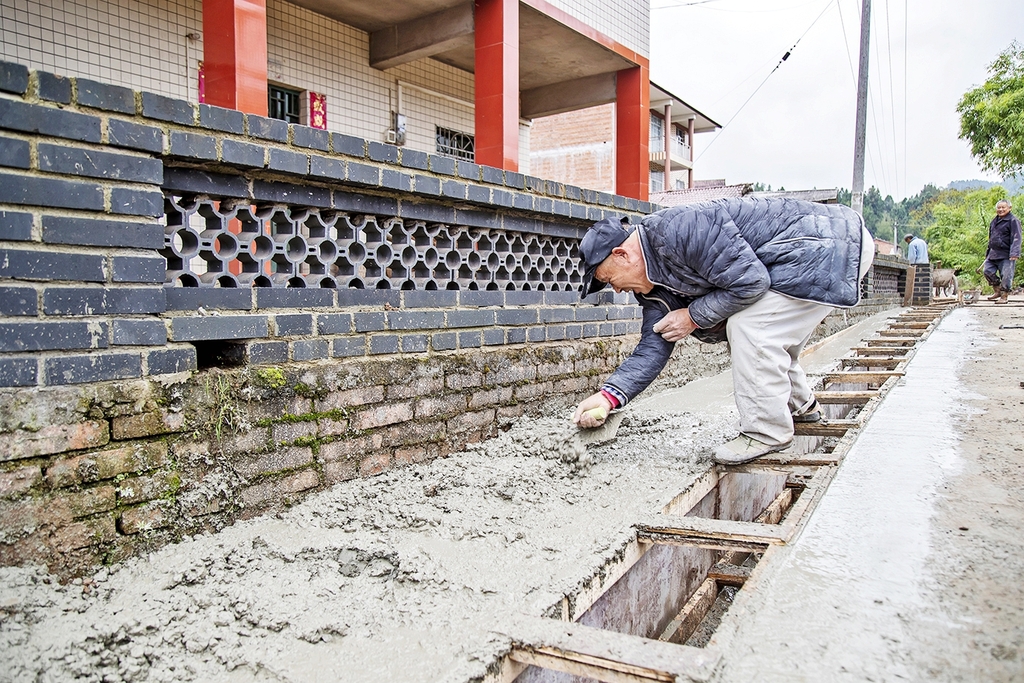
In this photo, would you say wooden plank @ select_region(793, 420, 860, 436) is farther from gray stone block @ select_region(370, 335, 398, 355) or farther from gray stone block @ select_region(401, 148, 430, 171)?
gray stone block @ select_region(401, 148, 430, 171)

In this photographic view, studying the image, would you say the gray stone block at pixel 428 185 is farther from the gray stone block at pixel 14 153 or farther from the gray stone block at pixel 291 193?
the gray stone block at pixel 14 153

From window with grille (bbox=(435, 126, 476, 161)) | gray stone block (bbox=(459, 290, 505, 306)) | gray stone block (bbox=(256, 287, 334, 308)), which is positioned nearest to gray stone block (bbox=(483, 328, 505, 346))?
gray stone block (bbox=(459, 290, 505, 306))

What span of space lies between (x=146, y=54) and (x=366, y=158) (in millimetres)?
3534

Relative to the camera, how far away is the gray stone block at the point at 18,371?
6.40 ft

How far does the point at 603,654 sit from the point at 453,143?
790 cm

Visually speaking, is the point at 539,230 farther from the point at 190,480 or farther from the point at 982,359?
the point at 982,359

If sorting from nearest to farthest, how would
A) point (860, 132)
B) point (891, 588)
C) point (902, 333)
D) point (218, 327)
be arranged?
1. point (891, 588)
2. point (218, 327)
3. point (902, 333)
4. point (860, 132)

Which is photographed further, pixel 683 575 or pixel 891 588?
pixel 683 575

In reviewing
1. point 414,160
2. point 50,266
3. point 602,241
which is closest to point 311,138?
point 414,160

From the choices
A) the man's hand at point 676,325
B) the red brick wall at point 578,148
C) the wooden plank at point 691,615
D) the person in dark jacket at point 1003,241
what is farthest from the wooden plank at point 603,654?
the red brick wall at point 578,148

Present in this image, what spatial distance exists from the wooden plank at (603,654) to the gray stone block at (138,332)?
1573 mm

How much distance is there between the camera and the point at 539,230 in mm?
4355

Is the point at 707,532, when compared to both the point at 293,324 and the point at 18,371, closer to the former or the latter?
the point at 293,324

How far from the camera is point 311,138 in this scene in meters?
2.79
